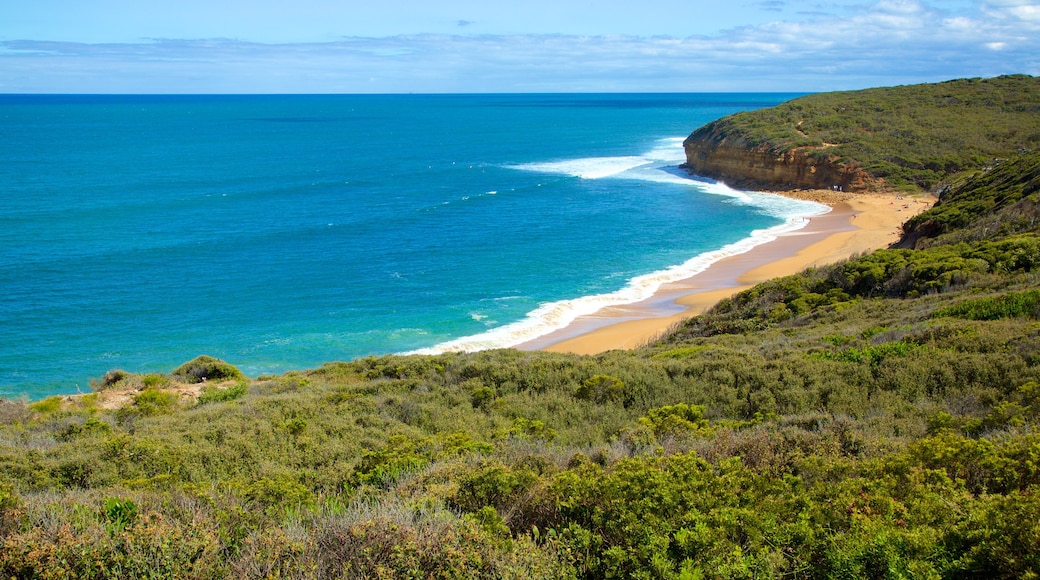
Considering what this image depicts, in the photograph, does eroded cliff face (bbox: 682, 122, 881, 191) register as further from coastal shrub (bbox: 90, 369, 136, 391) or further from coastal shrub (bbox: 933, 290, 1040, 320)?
coastal shrub (bbox: 90, 369, 136, 391)

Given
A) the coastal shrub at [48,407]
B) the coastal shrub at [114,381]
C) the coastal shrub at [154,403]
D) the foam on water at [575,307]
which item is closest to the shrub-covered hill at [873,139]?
the foam on water at [575,307]

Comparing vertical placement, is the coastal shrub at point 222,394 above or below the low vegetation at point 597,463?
below

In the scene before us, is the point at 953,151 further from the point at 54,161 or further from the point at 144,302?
the point at 54,161

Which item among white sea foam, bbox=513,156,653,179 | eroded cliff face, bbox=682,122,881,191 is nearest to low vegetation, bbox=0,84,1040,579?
eroded cliff face, bbox=682,122,881,191

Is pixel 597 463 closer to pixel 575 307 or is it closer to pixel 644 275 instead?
pixel 575 307

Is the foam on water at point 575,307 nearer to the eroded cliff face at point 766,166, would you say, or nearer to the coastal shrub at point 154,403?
the coastal shrub at point 154,403

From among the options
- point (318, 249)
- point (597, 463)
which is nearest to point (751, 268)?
point (318, 249)
